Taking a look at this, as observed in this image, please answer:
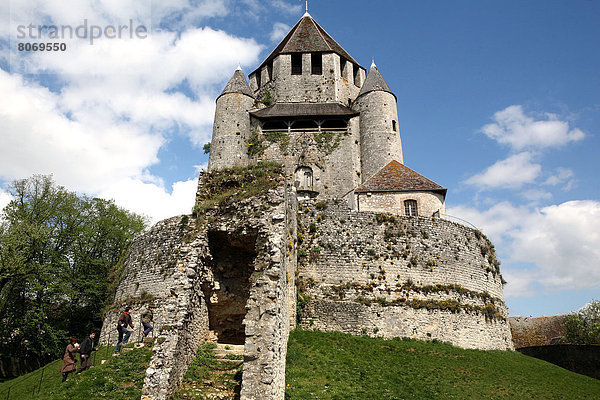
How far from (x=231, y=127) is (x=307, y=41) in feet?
39.1

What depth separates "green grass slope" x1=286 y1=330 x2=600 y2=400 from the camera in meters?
12.6

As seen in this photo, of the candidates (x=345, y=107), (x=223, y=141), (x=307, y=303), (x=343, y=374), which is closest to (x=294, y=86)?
(x=345, y=107)

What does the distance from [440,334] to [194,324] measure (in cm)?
1200

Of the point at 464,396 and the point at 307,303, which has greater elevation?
the point at 307,303

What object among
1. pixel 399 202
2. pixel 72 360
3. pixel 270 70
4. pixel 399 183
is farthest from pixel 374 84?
pixel 72 360

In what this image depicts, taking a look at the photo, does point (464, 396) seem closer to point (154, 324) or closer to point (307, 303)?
point (307, 303)

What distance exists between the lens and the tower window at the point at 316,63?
37.3 metres

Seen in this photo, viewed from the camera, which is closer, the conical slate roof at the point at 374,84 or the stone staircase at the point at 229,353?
the stone staircase at the point at 229,353

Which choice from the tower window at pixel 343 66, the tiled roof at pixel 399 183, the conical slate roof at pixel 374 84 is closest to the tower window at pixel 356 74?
the tower window at pixel 343 66

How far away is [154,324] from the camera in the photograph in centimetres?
1892

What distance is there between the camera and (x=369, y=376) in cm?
1355

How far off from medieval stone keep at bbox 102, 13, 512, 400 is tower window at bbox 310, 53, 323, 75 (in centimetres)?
13

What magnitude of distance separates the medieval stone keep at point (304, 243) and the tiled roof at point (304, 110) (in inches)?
6.5

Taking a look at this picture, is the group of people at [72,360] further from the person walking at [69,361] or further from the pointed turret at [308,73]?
the pointed turret at [308,73]
